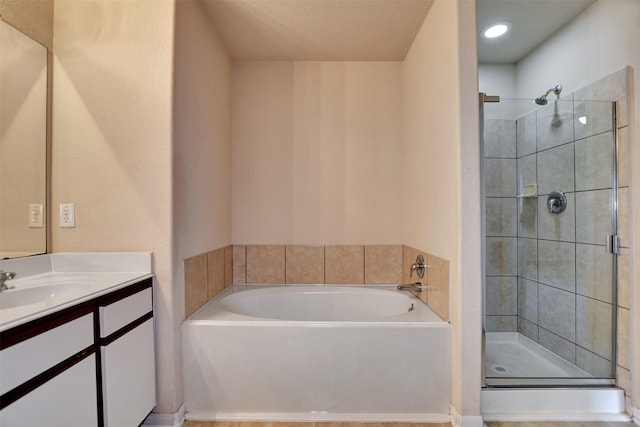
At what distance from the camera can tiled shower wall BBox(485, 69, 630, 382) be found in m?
1.72

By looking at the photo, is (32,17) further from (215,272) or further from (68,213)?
(215,272)

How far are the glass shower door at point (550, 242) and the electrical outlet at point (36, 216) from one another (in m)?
2.49

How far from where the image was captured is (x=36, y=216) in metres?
1.50

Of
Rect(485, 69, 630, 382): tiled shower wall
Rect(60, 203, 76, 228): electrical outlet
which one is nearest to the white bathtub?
Rect(60, 203, 76, 228): electrical outlet

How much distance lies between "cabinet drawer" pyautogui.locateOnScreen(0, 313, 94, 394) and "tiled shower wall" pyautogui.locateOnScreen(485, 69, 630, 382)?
89.6 inches

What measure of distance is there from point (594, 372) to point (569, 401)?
282 millimetres

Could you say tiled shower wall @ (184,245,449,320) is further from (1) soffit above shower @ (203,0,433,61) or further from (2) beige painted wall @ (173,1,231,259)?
(1) soffit above shower @ (203,0,433,61)

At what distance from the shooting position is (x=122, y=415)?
4.16ft

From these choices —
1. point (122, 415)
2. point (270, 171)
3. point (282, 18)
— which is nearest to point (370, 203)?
point (270, 171)

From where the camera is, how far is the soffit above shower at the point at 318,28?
71.9 inches

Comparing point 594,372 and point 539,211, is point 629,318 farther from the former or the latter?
point 539,211

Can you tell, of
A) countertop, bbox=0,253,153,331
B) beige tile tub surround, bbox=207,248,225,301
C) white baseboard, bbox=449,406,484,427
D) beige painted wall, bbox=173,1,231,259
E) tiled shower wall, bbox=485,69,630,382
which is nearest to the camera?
countertop, bbox=0,253,153,331

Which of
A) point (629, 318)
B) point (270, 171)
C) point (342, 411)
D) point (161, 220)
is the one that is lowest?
point (342, 411)

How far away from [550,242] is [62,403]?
272cm
